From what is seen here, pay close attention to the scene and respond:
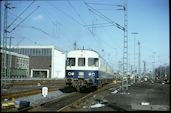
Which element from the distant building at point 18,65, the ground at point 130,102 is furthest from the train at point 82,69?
the distant building at point 18,65

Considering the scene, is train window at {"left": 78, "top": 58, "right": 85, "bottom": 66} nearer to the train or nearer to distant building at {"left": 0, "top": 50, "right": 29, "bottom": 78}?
the train

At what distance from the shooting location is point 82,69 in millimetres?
19188

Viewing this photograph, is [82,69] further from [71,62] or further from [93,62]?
[71,62]

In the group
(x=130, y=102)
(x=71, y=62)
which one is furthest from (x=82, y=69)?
(x=130, y=102)

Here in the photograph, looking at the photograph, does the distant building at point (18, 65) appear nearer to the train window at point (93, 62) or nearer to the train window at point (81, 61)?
the train window at point (81, 61)

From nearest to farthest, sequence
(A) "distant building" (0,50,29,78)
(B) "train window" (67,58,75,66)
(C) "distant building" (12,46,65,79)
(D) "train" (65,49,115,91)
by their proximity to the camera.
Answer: (D) "train" (65,49,115,91)
(B) "train window" (67,58,75,66)
(A) "distant building" (0,50,29,78)
(C) "distant building" (12,46,65,79)

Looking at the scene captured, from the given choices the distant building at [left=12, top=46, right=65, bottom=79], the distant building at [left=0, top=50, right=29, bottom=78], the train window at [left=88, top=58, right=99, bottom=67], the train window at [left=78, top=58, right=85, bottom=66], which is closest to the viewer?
the train window at [left=88, top=58, right=99, bottom=67]

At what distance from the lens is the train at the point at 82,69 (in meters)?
18.6

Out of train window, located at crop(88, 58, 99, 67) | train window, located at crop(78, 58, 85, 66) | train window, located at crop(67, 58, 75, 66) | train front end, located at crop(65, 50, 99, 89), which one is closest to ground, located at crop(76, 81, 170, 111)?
train front end, located at crop(65, 50, 99, 89)

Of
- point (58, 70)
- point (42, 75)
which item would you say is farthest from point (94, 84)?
point (58, 70)

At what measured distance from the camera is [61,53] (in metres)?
81.2

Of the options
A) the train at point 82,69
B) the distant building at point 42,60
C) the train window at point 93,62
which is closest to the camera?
the train at point 82,69

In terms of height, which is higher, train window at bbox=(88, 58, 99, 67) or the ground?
train window at bbox=(88, 58, 99, 67)

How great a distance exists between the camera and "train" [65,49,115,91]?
61.1 ft
